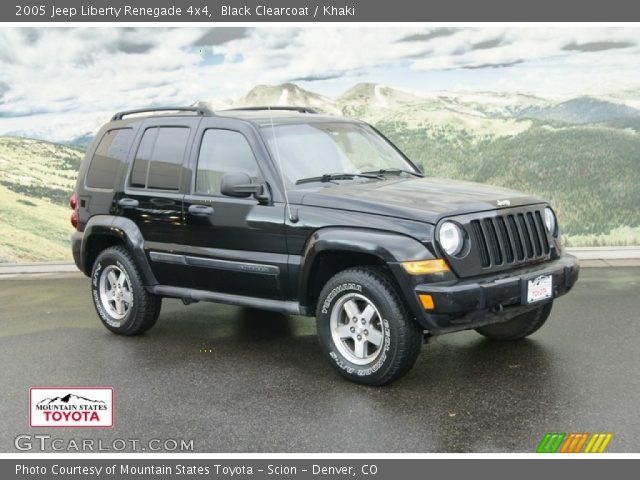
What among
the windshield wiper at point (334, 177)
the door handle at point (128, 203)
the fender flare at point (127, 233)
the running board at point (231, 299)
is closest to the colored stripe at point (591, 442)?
the running board at point (231, 299)

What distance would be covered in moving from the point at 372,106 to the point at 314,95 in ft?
3.09

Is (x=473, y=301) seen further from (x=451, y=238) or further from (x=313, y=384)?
(x=313, y=384)

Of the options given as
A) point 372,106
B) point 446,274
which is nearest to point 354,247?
point 446,274

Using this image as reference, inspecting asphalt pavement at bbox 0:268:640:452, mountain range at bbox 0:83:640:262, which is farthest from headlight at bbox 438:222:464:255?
mountain range at bbox 0:83:640:262

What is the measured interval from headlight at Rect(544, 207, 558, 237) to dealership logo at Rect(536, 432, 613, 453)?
1.90 m

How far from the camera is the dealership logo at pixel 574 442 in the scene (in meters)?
4.50

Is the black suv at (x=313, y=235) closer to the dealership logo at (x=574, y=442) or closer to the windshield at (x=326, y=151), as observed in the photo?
the windshield at (x=326, y=151)

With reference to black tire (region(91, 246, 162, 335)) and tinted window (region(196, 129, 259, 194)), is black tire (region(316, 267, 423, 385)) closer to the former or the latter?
tinted window (region(196, 129, 259, 194))

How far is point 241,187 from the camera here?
5.98m

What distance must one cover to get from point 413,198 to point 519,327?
67.1 inches

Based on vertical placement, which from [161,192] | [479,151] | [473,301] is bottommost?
[473,301]

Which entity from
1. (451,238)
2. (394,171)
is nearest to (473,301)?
(451,238)

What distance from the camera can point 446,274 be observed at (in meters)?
5.29

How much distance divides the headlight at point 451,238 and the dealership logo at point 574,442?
4.35ft
